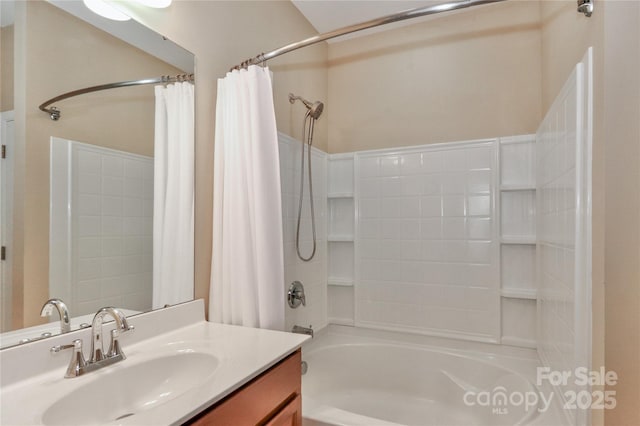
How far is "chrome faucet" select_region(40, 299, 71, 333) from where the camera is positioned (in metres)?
0.99

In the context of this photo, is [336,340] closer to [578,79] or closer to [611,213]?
[611,213]

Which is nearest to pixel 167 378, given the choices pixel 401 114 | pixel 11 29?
pixel 11 29

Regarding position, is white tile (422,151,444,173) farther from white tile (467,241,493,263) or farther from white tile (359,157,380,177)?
white tile (467,241,493,263)

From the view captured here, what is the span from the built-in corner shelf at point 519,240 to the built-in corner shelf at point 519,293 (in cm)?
30

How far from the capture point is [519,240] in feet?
6.86

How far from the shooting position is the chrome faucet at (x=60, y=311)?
0.99 metres

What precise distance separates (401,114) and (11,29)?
216 centimetres

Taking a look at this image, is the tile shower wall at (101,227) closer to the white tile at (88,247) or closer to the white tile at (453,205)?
the white tile at (88,247)

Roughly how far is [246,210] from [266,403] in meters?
0.77

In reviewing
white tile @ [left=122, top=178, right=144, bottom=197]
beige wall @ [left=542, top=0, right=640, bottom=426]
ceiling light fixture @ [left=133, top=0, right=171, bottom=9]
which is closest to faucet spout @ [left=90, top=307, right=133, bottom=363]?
white tile @ [left=122, top=178, right=144, bottom=197]

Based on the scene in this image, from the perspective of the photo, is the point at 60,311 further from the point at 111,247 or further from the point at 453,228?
the point at 453,228

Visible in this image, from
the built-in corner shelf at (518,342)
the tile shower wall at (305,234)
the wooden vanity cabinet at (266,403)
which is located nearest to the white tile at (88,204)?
the wooden vanity cabinet at (266,403)

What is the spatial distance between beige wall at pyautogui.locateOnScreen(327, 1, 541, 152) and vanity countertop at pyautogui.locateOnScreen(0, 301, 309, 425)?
1791 mm

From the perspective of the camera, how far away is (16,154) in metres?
0.93
